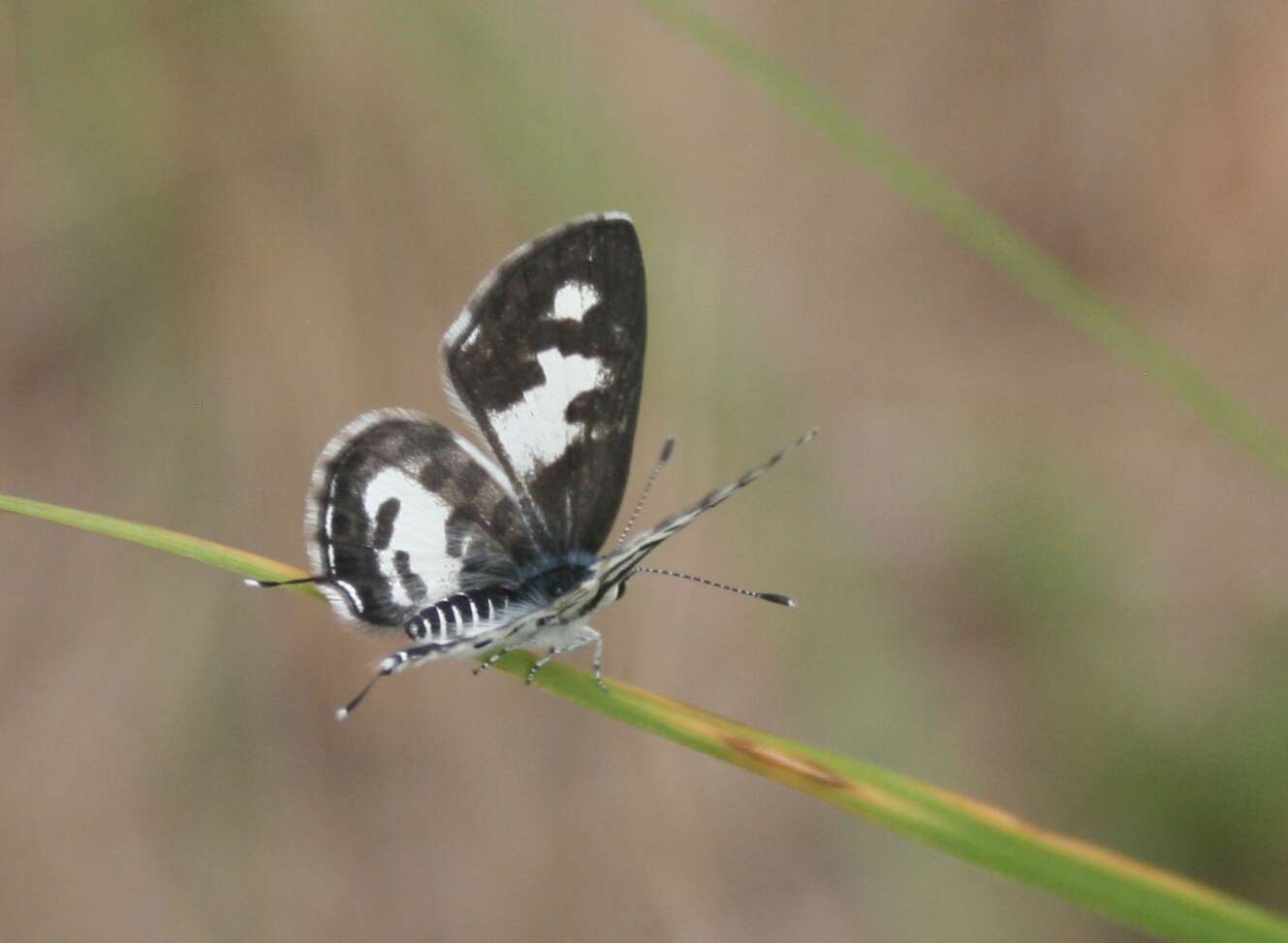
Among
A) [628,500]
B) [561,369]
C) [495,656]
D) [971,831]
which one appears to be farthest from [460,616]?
[628,500]

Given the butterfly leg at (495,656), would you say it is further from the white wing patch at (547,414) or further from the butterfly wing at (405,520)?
→ the white wing patch at (547,414)

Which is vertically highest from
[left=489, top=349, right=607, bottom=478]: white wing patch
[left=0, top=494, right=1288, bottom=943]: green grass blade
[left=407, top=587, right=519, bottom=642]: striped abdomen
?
Result: [left=489, top=349, right=607, bottom=478]: white wing patch

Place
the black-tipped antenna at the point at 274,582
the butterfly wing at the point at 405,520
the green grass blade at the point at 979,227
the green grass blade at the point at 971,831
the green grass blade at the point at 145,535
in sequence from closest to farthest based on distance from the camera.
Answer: the green grass blade at the point at 971,831 < the green grass blade at the point at 145,535 < the black-tipped antenna at the point at 274,582 < the green grass blade at the point at 979,227 < the butterfly wing at the point at 405,520

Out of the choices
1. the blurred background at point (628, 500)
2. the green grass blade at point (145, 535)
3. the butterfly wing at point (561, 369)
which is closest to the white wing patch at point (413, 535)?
the butterfly wing at point (561, 369)

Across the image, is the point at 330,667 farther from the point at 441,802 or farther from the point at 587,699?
the point at 587,699

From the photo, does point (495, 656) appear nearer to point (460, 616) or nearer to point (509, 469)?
point (460, 616)

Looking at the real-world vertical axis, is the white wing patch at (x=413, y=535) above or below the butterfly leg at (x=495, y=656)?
above

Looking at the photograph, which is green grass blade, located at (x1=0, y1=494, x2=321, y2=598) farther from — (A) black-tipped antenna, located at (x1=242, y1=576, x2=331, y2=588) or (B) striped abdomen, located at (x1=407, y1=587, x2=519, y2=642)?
(B) striped abdomen, located at (x1=407, y1=587, x2=519, y2=642)

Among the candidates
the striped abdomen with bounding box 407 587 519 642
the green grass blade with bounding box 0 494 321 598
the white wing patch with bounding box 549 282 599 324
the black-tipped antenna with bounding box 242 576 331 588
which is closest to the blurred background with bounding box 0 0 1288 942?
the white wing patch with bounding box 549 282 599 324
